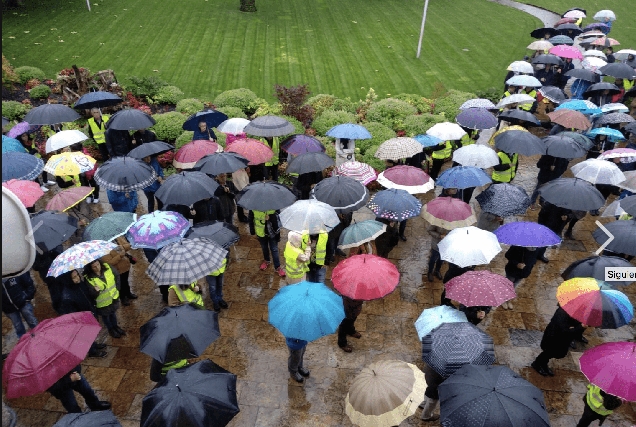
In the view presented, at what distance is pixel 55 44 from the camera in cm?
2095

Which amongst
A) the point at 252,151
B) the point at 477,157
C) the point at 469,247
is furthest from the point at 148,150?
the point at 477,157

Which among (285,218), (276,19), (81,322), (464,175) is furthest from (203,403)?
(276,19)

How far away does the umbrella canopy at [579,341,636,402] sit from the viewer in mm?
4832

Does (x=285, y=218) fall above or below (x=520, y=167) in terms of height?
above

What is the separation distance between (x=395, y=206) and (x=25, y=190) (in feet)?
20.8

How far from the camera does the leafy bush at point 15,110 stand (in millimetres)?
14625

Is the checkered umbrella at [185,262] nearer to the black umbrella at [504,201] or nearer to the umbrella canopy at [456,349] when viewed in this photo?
the umbrella canopy at [456,349]

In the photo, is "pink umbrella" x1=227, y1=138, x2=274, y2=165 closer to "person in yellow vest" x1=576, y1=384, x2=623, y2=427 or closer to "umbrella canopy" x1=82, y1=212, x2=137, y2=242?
"umbrella canopy" x1=82, y1=212, x2=137, y2=242

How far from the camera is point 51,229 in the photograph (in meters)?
6.86

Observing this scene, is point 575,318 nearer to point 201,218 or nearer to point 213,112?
point 201,218

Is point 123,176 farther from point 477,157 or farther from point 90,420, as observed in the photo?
point 477,157

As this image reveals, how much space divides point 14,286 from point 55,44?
18.4 meters

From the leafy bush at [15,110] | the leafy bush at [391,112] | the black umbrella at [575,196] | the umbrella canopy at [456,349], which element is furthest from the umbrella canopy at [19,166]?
the leafy bush at [391,112]

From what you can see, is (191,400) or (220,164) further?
(220,164)
